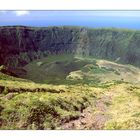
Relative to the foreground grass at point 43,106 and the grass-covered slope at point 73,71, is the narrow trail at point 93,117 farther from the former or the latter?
the grass-covered slope at point 73,71

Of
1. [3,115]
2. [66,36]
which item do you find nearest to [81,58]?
[66,36]

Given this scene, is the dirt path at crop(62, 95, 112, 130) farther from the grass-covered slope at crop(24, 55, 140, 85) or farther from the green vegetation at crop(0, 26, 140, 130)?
the grass-covered slope at crop(24, 55, 140, 85)

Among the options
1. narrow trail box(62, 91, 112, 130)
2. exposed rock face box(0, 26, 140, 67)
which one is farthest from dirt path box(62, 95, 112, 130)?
exposed rock face box(0, 26, 140, 67)

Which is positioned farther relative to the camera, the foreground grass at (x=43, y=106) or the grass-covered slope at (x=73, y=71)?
the grass-covered slope at (x=73, y=71)

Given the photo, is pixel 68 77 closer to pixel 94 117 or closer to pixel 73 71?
pixel 73 71

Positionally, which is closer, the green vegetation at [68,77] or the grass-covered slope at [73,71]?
the green vegetation at [68,77]

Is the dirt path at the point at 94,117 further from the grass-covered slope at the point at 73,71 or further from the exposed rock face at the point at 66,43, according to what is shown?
the exposed rock face at the point at 66,43

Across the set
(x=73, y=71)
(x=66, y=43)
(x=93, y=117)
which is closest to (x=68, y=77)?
(x=73, y=71)

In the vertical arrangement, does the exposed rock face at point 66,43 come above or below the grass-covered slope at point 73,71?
above

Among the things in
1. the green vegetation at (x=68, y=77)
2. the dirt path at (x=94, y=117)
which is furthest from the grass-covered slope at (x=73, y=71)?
the dirt path at (x=94, y=117)
